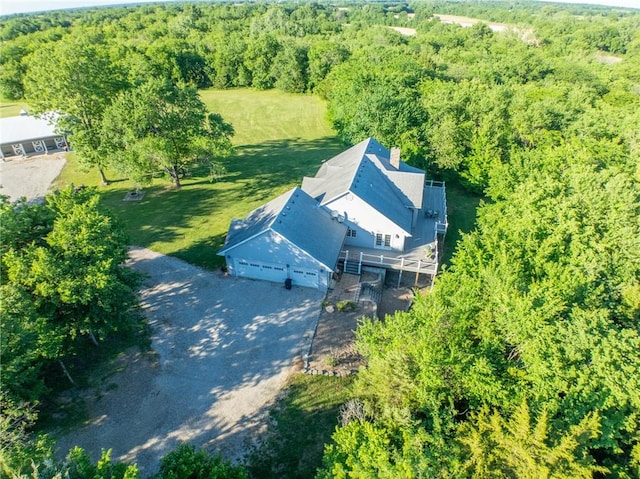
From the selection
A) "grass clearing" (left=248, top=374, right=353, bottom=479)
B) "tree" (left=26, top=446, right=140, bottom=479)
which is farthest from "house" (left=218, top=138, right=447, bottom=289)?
"tree" (left=26, top=446, right=140, bottom=479)

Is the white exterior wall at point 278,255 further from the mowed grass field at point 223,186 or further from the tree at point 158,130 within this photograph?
the tree at point 158,130

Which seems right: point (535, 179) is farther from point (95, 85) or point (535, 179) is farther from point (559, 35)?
point (559, 35)

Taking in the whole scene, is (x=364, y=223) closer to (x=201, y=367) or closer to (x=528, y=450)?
(x=201, y=367)

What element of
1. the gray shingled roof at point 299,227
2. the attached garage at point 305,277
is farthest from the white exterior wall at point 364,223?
the attached garage at point 305,277

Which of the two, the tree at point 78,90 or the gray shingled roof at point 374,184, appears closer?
the gray shingled roof at point 374,184

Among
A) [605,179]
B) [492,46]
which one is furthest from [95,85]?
[492,46]

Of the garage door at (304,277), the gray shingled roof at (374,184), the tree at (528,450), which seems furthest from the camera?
the gray shingled roof at (374,184)
